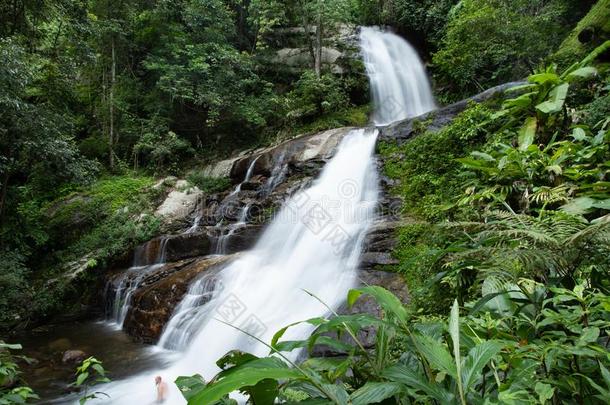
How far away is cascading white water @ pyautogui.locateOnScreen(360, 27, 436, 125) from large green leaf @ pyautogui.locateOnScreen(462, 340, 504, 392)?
12.3 metres

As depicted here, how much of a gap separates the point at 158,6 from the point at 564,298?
51.9ft

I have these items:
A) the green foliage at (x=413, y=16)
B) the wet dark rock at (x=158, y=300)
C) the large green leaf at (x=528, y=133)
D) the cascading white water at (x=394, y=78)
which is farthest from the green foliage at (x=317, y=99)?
the large green leaf at (x=528, y=133)

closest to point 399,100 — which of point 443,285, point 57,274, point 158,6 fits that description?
point 158,6

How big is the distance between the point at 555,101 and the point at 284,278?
4877 millimetres

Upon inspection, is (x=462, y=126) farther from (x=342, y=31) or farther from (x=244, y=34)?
(x=244, y=34)

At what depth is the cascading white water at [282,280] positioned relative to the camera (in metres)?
5.31

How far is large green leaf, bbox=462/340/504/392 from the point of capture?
0.91 m

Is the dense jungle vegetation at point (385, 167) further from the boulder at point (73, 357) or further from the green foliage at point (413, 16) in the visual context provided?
the boulder at point (73, 357)

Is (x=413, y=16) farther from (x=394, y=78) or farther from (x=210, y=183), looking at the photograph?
(x=210, y=183)

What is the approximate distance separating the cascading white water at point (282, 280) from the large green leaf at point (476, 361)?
4.06 metres

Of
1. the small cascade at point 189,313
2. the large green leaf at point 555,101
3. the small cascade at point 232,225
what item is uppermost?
the large green leaf at point 555,101

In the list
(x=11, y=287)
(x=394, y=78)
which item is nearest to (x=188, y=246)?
(x=11, y=287)

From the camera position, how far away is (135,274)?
8.49 metres

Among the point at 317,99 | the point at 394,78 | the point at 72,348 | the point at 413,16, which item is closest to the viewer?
the point at 72,348
